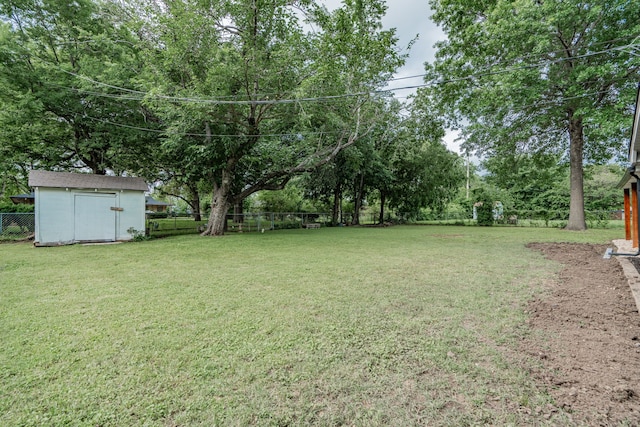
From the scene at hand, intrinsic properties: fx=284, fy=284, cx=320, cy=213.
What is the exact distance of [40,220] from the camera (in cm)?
920

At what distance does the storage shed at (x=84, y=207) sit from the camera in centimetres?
930

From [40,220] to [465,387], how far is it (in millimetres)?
12443

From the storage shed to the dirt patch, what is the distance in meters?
12.4

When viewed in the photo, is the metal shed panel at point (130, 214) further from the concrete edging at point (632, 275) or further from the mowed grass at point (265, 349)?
the concrete edging at point (632, 275)

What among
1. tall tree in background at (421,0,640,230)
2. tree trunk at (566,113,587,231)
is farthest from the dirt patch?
tree trunk at (566,113,587,231)

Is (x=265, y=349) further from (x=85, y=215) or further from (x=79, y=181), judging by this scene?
(x=79, y=181)

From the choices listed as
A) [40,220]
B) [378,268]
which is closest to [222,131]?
[40,220]

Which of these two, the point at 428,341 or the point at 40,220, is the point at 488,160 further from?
the point at 40,220

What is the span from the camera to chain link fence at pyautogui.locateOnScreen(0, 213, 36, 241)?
10594 mm

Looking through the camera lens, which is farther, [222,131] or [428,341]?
[222,131]

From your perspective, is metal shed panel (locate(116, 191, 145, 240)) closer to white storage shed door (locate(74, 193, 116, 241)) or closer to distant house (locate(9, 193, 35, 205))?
white storage shed door (locate(74, 193, 116, 241))

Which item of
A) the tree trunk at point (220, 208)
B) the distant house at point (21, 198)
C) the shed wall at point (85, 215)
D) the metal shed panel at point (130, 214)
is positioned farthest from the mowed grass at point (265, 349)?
the distant house at point (21, 198)

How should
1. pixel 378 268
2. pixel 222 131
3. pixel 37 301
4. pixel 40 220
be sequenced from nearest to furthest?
pixel 37 301 < pixel 378 268 < pixel 40 220 < pixel 222 131

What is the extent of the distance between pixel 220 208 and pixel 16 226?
7.58 meters
